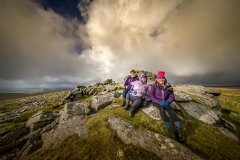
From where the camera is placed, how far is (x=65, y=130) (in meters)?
8.46

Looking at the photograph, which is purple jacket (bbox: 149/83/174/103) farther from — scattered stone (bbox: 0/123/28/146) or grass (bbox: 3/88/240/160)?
scattered stone (bbox: 0/123/28/146)

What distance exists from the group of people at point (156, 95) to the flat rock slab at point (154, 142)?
1535 millimetres

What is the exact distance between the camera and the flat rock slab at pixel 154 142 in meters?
5.98

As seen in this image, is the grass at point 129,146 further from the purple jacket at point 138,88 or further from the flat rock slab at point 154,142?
the purple jacket at point 138,88

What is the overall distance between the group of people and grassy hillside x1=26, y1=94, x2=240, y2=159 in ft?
2.98

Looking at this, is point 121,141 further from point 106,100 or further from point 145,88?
point 106,100

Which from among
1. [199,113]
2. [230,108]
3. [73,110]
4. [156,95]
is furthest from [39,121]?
[230,108]

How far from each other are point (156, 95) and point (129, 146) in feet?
19.0

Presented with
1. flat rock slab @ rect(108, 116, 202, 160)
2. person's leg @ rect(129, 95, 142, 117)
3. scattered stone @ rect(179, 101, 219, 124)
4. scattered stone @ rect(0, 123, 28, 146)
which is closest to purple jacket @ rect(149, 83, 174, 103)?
person's leg @ rect(129, 95, 142, 117)

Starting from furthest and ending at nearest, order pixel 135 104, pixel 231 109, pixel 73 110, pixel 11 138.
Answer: pixel 231 109, pixel 73 110, pixel 11 138, pixel 135 104

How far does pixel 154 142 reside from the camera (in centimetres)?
686

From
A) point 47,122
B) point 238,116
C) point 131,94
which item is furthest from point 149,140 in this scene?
point 238,116

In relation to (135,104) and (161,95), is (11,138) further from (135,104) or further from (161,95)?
(161,95)

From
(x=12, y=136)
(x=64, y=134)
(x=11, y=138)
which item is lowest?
(x=11, y=138)
